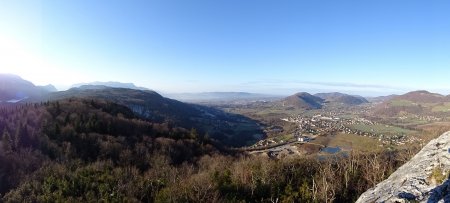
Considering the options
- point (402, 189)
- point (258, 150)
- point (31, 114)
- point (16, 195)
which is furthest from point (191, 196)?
point (258, 150)

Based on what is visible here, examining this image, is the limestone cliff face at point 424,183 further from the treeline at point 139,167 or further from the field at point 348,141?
the field at point 348,141

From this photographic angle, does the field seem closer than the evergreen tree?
No

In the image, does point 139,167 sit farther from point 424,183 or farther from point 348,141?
point 348,141

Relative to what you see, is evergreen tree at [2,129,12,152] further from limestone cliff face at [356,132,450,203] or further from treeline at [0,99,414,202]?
limestone cliff face at [356,132,450,203]

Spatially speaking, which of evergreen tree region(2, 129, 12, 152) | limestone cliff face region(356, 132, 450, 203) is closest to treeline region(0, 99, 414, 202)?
evergreen tree region(2, 129, 12, 152)

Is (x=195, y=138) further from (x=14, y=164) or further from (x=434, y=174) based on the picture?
(x=434, y=174)

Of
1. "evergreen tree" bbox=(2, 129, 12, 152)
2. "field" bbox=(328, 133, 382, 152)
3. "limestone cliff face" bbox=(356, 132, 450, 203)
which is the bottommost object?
"field" bbox=(328, 133, 382, 152)

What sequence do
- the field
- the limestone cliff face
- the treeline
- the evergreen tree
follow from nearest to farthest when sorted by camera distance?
the limestone cliff face < the treeline < the evergreen tree < the field
